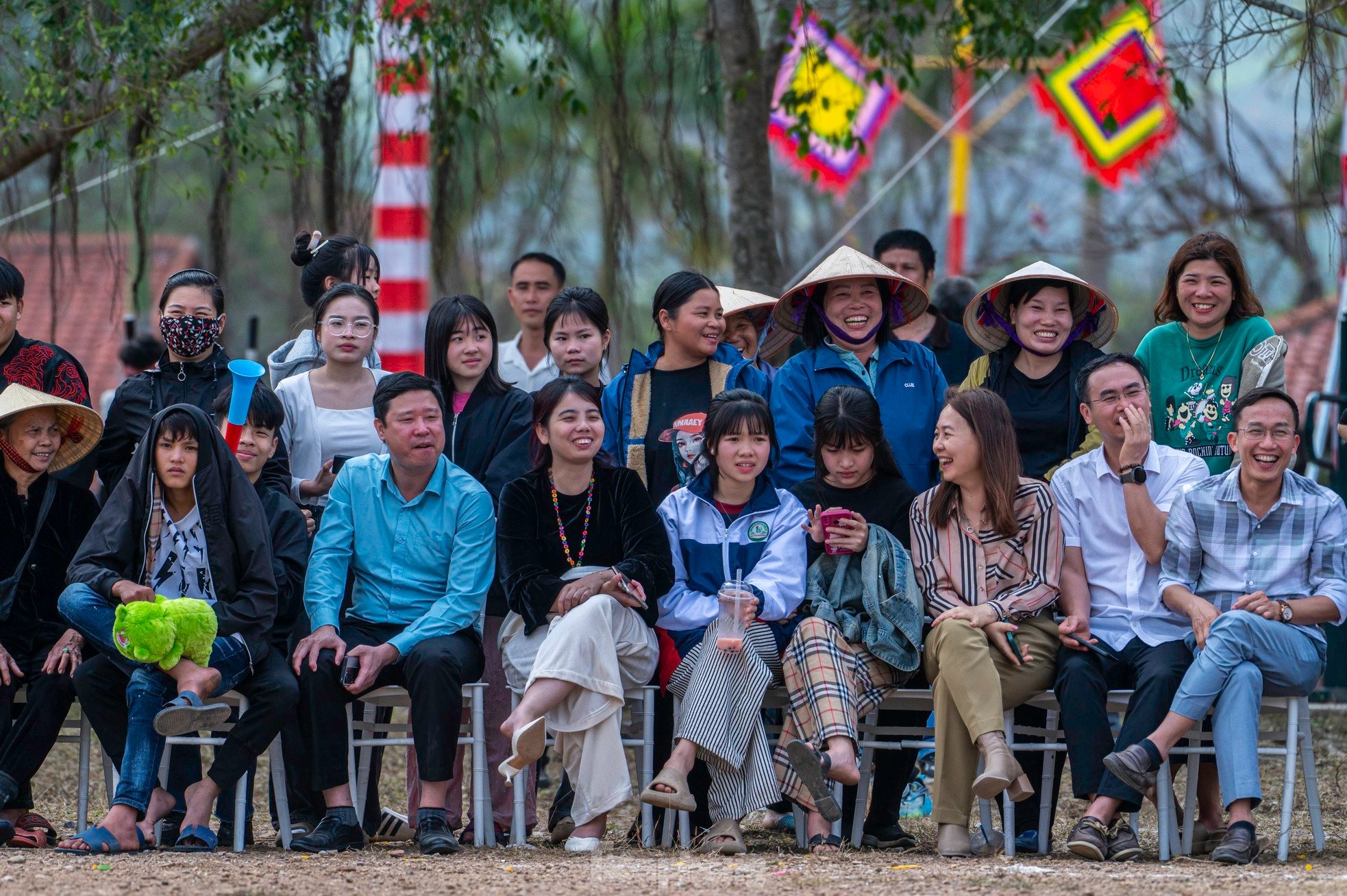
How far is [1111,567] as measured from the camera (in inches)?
197

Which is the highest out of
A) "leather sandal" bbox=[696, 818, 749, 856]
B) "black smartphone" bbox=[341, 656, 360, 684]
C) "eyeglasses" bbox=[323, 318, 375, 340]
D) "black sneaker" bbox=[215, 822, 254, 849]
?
"eyeglasses" bbox=[323, 318, 375, 340]

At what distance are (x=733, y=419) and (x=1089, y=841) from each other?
1.60m

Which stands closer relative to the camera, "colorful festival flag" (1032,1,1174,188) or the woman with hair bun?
the woman with hair bun

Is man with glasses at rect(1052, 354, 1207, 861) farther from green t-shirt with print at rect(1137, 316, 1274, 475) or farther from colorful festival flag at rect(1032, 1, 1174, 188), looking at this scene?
colorful festival flag at rect(1032, 1, 1174, 188)

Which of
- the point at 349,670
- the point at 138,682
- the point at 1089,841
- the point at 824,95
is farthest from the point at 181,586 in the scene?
the point at 824,95

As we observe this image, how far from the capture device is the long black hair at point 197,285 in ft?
17.4

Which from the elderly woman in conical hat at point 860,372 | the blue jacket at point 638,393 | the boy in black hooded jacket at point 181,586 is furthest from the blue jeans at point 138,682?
the elderly woman in conical hat at point 860,372

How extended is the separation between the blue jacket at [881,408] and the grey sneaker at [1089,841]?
1.33 meters

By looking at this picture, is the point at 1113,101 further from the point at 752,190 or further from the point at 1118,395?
the point at 1118,395

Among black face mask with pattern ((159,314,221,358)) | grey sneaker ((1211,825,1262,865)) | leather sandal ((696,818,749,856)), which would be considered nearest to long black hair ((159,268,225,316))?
black face mask with pattern ((159,314,221,358))

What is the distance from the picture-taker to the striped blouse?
4.91m

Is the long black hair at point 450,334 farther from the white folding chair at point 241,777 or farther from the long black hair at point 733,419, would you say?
the white folding chair at point 241,777

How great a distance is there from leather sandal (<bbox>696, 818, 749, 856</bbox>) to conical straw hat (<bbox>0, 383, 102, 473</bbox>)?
231 cm

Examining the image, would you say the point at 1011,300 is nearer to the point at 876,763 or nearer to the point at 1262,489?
the point at 1262,489
